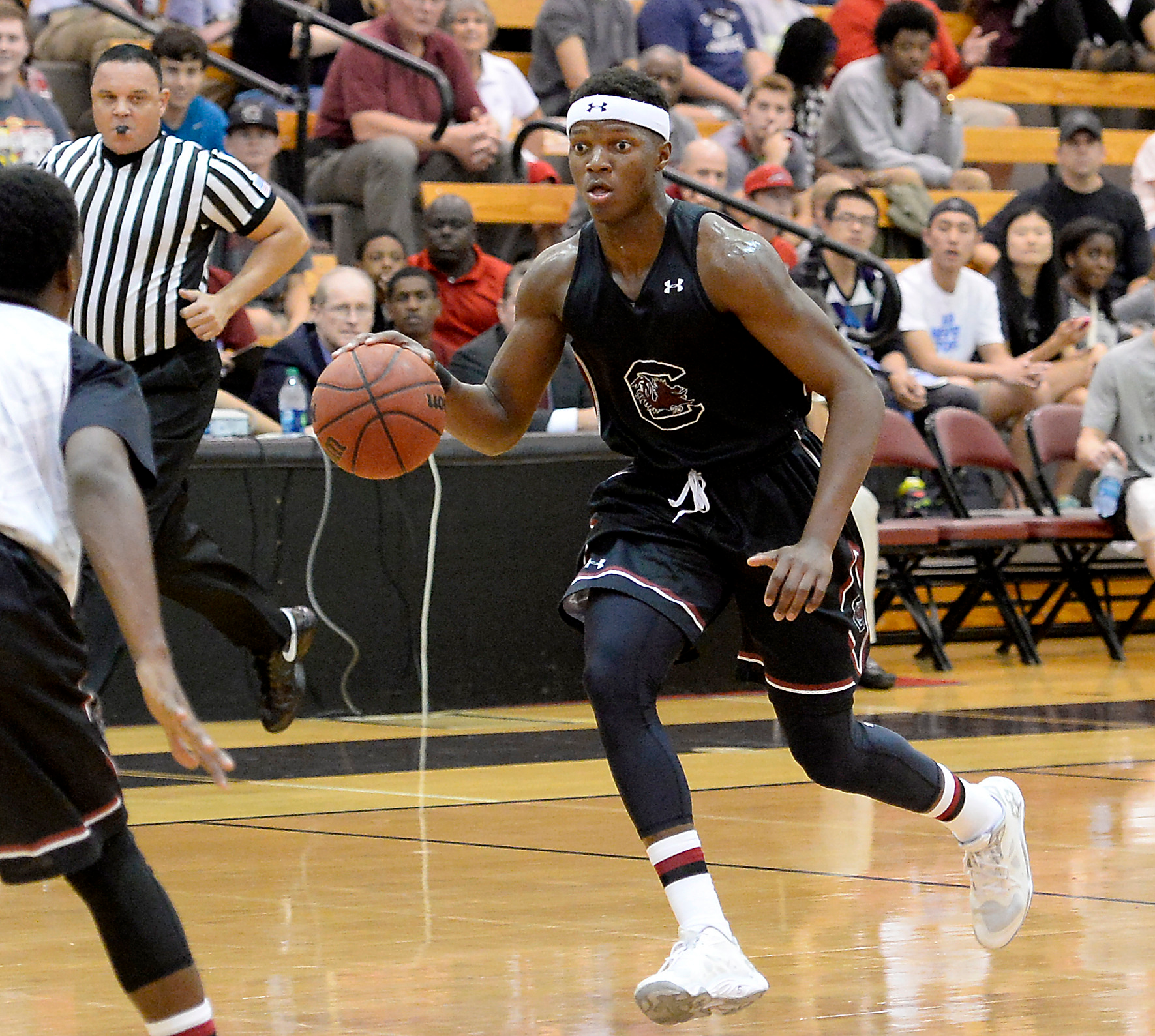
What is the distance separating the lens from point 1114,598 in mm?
11586

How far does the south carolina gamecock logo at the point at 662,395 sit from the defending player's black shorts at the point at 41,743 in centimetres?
152

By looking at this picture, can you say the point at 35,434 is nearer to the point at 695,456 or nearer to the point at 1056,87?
the point at 695,456

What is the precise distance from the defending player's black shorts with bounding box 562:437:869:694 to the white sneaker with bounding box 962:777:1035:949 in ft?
1.82

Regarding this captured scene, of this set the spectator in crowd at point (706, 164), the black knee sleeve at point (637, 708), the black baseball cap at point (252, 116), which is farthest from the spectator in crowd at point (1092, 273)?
the black knee sleeve at point (637, 708)

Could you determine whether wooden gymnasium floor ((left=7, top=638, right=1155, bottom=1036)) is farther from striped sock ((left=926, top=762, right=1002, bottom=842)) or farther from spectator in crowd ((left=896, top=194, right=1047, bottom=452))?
Result: spectator in crowd ((left=896, top=194, right=1047, bottom=452))

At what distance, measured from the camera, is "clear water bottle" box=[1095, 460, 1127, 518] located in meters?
10.1

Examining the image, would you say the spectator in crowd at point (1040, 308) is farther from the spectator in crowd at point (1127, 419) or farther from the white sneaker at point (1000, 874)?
the white sneaker at point (1000, 874)

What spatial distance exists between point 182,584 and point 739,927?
2942 mm

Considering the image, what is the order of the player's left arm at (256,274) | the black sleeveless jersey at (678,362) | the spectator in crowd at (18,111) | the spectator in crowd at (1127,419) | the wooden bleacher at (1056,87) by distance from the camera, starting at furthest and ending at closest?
the wooden bleacher at (1056,87) < the spectator in crowd at (1127,419) < the spectator in crowd at (18,111) < the player's left arm at (256,274) < the black sleeveless jersey at (678,362)

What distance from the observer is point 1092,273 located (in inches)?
475

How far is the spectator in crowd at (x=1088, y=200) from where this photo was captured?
12891 millimetres

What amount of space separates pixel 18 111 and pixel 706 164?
12.6 feet

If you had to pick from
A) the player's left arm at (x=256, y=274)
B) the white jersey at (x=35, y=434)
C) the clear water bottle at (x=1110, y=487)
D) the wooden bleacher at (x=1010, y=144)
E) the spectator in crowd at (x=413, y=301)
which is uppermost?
Answer: the white jersey at (x=35, y=434)

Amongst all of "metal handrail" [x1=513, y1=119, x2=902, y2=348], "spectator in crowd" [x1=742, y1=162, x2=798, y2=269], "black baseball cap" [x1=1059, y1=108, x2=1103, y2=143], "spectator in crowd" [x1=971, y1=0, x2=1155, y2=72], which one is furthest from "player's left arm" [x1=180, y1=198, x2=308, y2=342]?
"spectator in crowd" [x1=971, y1=0, x2=1155, y2=72]
